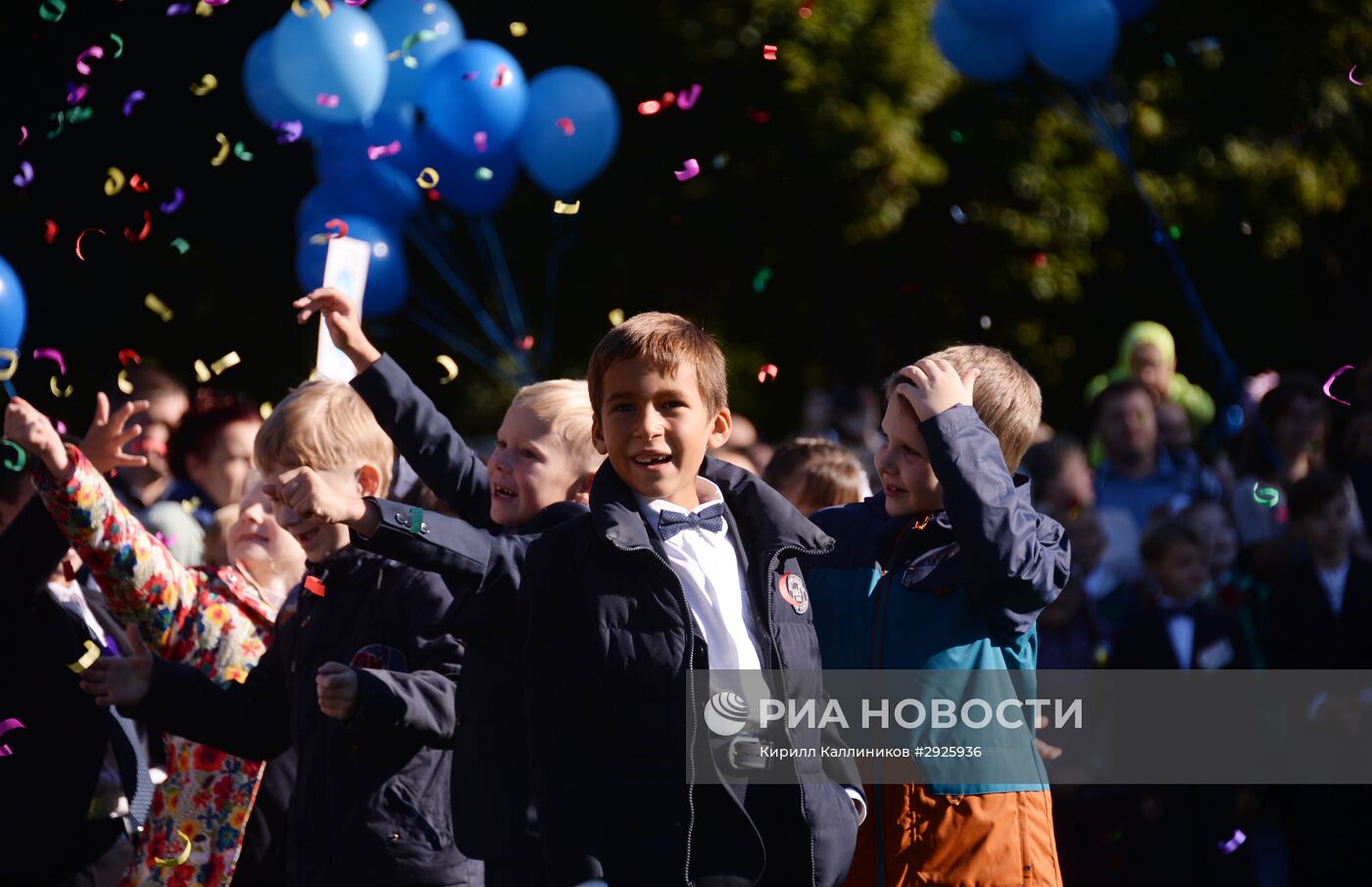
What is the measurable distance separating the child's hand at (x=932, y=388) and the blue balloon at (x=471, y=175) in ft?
20.3

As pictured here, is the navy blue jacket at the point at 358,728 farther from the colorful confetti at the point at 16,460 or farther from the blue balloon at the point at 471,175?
the blue balloon at the point at 471,175

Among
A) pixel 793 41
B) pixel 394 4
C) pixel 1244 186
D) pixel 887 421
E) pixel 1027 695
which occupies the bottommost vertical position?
pixel 1244 186

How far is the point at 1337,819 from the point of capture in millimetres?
6223

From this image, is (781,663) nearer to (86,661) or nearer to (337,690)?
(337,690)

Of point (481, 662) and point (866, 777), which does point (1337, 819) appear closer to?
point (866, 777)

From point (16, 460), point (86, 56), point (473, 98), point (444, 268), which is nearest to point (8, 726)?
point (16, 460)

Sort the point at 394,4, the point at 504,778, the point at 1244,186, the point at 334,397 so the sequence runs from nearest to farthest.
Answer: the point at 504,778 → the point at 334,397 → the point at 394,4 → the point at 1244,186

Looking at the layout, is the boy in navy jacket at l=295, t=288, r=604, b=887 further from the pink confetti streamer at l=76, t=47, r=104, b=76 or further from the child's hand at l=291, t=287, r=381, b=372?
the pink confetti streamer at l=76, t=47, r=104, b=76

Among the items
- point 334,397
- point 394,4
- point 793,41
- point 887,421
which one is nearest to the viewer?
point 887,421

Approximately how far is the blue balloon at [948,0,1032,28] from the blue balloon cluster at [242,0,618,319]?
7.02 ft

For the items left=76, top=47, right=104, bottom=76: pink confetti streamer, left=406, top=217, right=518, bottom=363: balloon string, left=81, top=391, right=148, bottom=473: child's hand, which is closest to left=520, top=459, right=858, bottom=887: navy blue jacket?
left=81, top=391, right=148, bottom=473: child's hand

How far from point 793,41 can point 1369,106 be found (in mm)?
5756

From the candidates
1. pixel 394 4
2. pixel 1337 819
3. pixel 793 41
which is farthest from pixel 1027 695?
pixel 793 41

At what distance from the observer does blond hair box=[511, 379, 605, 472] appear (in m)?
3.72
